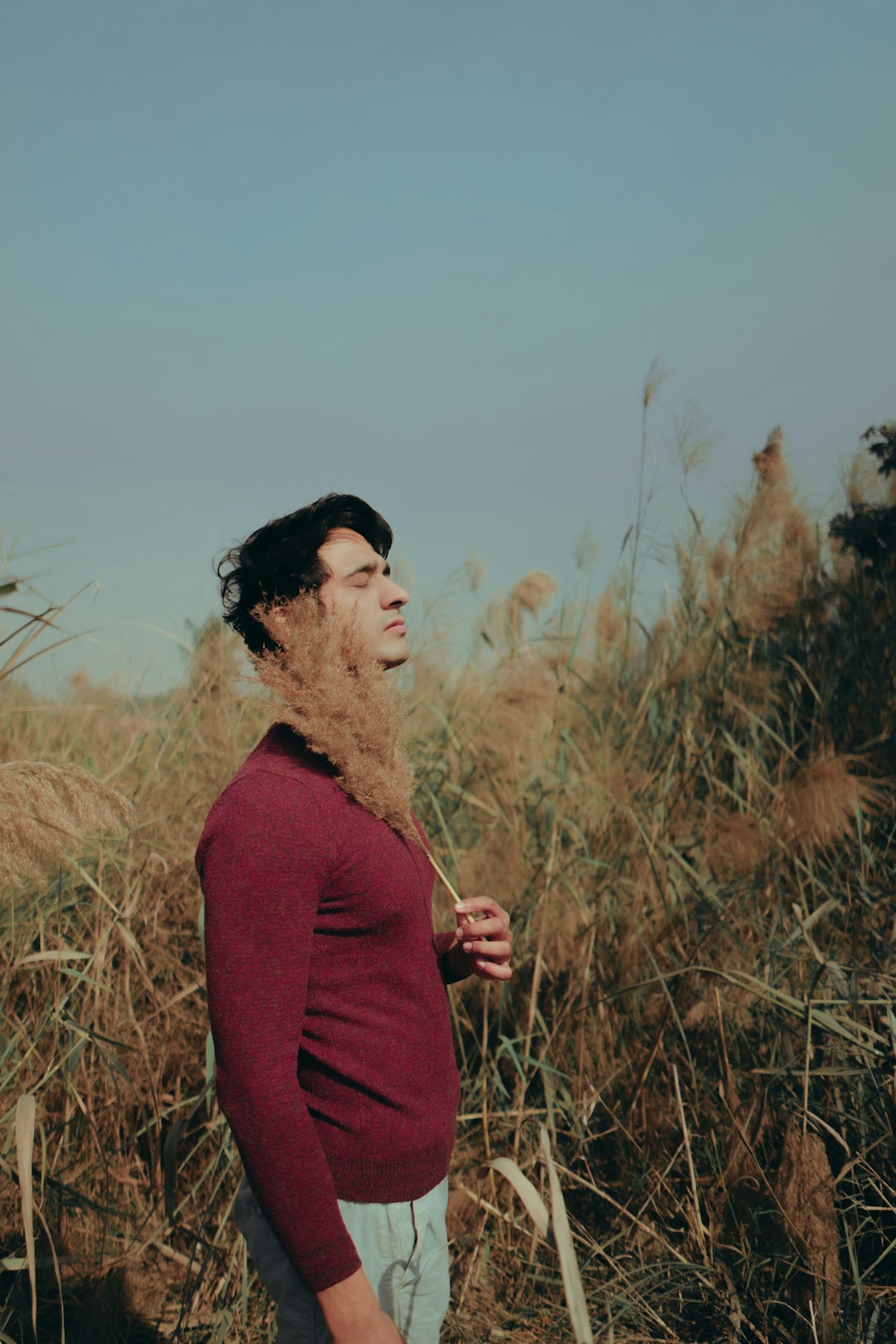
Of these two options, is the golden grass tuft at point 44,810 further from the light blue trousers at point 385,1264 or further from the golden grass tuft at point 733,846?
the golden grass tuft at point 733,846

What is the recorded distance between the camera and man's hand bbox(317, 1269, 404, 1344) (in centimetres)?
117

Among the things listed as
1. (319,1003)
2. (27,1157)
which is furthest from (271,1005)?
(27,1157)

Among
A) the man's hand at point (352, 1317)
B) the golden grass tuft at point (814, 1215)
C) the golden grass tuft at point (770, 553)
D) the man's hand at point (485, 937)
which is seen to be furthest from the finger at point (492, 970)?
the golden grass tuft at point (770, 553)

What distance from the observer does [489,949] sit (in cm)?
144

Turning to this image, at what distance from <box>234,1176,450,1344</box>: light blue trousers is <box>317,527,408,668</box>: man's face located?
0.80 metres

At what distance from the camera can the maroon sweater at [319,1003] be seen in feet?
3.86

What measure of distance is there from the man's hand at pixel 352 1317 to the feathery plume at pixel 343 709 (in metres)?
0.57

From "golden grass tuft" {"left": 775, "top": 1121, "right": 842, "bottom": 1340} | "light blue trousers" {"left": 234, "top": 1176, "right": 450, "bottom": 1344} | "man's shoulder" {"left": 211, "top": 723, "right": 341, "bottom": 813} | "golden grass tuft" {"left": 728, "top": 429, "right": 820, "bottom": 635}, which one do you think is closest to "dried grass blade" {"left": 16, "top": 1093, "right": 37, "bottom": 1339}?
"light blue trousers" {"left": 234, "top": 1176, "right": 450, "bottom": 1344}

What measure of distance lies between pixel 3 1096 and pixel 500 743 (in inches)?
65.9

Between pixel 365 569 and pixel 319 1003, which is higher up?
pixel 365 569

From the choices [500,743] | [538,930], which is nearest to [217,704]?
[500,743]

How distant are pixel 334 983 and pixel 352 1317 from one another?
0.40 m

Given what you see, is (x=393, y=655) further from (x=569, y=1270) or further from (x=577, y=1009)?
(x=577, y=1009)

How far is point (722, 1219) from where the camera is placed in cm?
217
